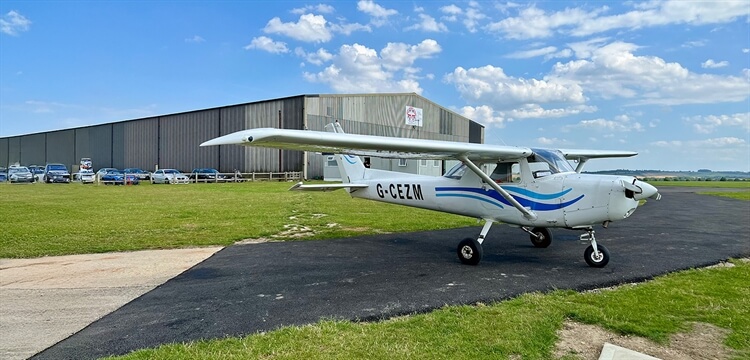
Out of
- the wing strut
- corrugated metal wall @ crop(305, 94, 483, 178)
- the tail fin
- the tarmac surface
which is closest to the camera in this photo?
the tarmac surface

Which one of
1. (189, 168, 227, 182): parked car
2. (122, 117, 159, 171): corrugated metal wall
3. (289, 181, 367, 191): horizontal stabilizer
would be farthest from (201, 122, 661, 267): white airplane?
(122, 117, 159, 171): corrugated metal wall

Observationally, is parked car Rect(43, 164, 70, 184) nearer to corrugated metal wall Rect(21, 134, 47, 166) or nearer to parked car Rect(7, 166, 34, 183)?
parked car Rect(7, 166, 34, 183)

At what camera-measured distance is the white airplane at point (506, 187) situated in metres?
6.51

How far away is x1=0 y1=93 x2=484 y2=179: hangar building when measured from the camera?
40.8 m

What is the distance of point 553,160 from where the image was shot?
7742 mm

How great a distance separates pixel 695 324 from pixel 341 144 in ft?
15.4

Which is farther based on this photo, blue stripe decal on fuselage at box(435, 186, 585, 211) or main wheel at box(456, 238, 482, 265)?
main wheel at box(456, 238, 482, 265)

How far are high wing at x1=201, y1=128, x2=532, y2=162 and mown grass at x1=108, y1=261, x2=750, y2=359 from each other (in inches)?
87.7

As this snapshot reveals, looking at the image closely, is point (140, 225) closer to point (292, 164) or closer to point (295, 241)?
point (295, 241)

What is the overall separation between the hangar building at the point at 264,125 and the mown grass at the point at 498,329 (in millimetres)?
29820

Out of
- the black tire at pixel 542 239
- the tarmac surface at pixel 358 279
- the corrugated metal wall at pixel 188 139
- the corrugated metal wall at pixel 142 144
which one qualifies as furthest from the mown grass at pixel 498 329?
the corrugated metal wall at pixel 142 144

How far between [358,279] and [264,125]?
37.7 m

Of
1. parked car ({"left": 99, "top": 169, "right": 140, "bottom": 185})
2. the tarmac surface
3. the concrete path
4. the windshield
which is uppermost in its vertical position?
the windshield

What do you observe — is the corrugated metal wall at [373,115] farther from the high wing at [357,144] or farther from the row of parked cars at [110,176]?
the high wing at [357,144]
